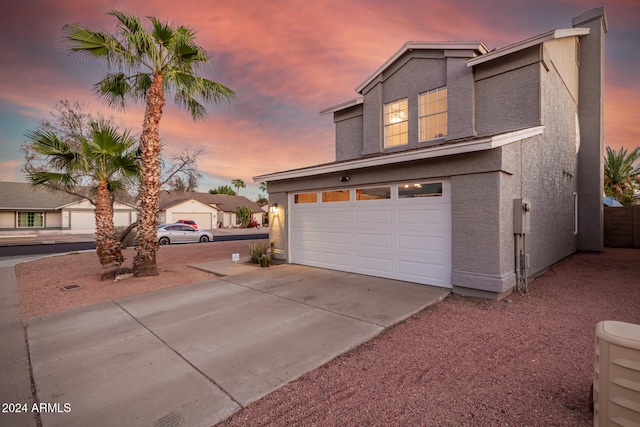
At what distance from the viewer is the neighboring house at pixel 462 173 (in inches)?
242

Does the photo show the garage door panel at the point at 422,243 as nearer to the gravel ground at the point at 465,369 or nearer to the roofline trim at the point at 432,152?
the gravel ground at the point at 465,369

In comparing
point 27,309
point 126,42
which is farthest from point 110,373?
point 126,42

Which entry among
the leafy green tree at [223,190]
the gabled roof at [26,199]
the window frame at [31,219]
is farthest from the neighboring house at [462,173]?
the leafy green tree at [223,190]

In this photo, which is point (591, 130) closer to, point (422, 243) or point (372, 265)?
point (422, 243)

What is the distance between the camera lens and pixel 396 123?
35.3ft

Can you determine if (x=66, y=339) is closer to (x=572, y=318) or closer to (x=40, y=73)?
(x=572, y=318)

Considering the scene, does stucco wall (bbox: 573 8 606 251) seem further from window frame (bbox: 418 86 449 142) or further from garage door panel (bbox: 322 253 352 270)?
garage door panel (bbox: 322 253 352 270)

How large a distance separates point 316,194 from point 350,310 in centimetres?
504

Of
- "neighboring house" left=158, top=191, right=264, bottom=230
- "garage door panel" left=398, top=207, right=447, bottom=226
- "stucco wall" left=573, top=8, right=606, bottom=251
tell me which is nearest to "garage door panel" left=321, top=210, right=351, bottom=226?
"garage door panel" left=398, top=207, right=447, bottom=226

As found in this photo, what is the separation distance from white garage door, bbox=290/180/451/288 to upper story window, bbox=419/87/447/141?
11.4 feet

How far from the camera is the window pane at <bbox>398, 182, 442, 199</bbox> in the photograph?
681 cm

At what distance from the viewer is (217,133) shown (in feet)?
58.1

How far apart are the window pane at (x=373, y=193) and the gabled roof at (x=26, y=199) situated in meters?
33.6

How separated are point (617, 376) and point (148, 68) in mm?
11014
